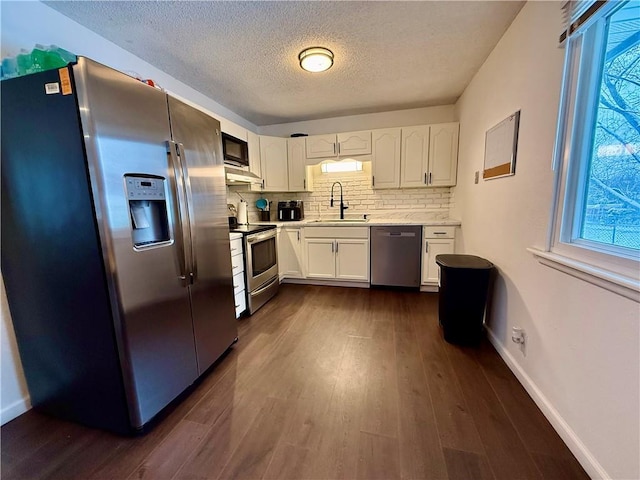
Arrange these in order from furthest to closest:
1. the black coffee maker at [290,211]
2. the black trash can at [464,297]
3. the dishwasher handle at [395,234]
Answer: the black coffee maker at [290,211]
the dishwasher handle at [395,234]
the black trash can at [464,297]

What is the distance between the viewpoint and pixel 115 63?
2020 mm

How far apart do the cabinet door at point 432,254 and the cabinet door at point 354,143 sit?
146 cm

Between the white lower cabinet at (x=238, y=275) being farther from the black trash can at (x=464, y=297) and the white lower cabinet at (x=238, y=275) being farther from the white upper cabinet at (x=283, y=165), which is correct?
the black trash can at (x=464, y=297)

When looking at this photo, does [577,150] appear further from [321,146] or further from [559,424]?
[321,146]

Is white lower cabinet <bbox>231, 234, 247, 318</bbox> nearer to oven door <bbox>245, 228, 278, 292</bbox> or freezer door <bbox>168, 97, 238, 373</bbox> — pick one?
oven door <bbox>245, 228, 278, 292</bbox>

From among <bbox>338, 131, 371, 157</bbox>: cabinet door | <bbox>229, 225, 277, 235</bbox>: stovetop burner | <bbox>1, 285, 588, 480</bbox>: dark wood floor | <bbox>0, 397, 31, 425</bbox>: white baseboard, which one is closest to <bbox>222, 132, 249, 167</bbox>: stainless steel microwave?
<bbox>229, 225, 277, 235</bbox>: stovetop burner

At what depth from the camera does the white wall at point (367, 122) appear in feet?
11.5

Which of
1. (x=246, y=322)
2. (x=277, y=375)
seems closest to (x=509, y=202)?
(x=277, y=375)

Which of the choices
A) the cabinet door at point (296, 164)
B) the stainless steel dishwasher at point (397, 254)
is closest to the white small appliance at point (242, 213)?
the cabinet door at point (296, 164)

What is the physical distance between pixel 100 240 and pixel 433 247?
3138 mm

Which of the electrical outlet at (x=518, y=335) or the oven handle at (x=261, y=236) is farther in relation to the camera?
the oven handle at (x=261, y=236)

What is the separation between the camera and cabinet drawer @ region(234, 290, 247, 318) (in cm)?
254

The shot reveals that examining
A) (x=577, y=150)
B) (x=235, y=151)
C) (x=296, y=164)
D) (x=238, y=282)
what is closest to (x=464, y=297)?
(x=577, y=150)

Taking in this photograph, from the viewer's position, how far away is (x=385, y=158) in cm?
349
